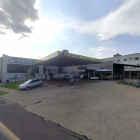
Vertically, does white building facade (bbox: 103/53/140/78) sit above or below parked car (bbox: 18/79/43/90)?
above

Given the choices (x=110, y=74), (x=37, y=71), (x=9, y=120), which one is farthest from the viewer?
(x=37, y=71)

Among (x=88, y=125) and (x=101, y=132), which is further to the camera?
(x=88, y=125)

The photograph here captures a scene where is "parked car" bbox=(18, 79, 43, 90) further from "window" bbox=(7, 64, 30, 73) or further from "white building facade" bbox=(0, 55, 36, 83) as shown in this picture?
"window" bbox=(7, 64, 30, 73)

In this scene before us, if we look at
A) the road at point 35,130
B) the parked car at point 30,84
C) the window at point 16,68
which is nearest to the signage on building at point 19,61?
the window at point 16,68

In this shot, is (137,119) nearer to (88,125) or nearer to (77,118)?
(88,125)

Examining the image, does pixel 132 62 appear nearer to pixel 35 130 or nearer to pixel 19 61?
pixel 19 61

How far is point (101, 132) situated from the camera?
152 inches

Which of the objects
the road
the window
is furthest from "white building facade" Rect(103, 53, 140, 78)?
the road

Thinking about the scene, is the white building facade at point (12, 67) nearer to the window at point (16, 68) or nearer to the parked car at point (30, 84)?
the window at point (16, 68)

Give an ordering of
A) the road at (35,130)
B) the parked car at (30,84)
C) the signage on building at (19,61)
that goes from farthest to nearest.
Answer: the signage on building at (19,61)
the parked car at (30,84)
the road at (35,130)

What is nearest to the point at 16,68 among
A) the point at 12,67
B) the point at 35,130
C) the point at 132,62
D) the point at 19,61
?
the point at 12,67

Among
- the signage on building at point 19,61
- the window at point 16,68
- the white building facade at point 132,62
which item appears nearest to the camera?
the window at point 16,68

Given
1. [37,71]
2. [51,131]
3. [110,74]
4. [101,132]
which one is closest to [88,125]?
[101,132]

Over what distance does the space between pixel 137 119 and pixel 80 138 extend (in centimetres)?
383
